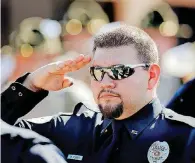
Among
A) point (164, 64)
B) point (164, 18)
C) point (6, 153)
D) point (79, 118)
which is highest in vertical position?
point (164, 18)

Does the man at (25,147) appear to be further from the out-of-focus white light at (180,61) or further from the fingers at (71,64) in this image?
the out-of-focus white light at (180,61)

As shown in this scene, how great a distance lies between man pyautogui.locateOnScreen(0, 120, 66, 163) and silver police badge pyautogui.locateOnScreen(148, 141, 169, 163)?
45 cm

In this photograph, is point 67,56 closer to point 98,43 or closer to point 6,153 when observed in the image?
point 98,43

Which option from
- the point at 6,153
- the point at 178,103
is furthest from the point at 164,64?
the point at 6,153

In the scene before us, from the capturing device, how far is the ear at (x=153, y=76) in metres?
2.94

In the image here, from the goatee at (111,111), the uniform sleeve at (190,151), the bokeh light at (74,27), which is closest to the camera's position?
the uniform sleeve at (190,151)

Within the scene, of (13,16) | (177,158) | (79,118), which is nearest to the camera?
(177,158)

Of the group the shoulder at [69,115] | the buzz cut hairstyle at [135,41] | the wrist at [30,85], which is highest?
the buzz cut hairstyle at [135,41]

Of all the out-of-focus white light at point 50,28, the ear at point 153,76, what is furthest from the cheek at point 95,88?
the out-of-focus white light at point 50,28

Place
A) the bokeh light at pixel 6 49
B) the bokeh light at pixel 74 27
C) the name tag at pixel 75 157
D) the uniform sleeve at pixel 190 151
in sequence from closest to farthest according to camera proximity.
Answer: the uniform sleeve at pixel 190 151 → the name tag at pixel 75 157 → the bokeh light at pixel 74 27 → the bokeh light at pixel 6 49

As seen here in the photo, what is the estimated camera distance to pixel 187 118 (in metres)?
2.92

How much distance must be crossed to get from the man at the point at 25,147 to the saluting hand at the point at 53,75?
0.24 metres

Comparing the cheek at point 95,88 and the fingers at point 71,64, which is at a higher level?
the fingers at point 71,64

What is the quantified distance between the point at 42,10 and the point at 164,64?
A: 2.41 feet
